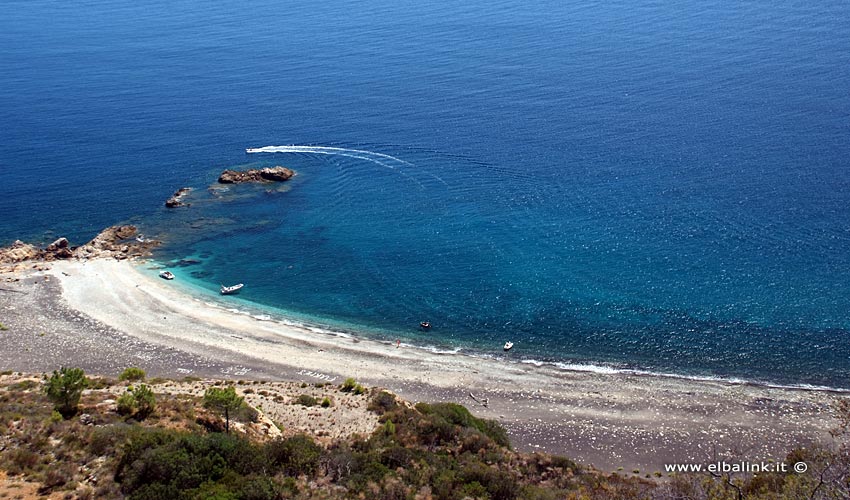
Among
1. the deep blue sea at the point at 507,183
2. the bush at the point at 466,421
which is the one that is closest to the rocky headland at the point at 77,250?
the deep blue sea at the point at 507,183

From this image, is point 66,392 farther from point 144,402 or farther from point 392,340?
point 392,340

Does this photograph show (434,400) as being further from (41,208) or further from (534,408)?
(41,208)

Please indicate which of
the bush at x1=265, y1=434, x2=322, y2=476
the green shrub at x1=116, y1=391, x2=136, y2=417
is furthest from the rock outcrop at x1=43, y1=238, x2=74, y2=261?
the bush at x1=265, y1=434, x2=322, y2=476

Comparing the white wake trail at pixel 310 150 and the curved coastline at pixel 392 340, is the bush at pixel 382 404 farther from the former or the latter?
the white wake trail at pixel 310 150

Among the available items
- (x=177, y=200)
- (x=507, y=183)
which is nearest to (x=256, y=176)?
(x=177, y=200)

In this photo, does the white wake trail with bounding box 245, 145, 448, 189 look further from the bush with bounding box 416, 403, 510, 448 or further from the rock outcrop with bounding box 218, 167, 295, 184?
the bush with bounding box 416, 403, 510, 448

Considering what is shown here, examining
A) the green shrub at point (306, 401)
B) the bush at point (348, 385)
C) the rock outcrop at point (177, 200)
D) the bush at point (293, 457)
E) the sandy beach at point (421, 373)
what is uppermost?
the rock outcrop at point (177, 200)
